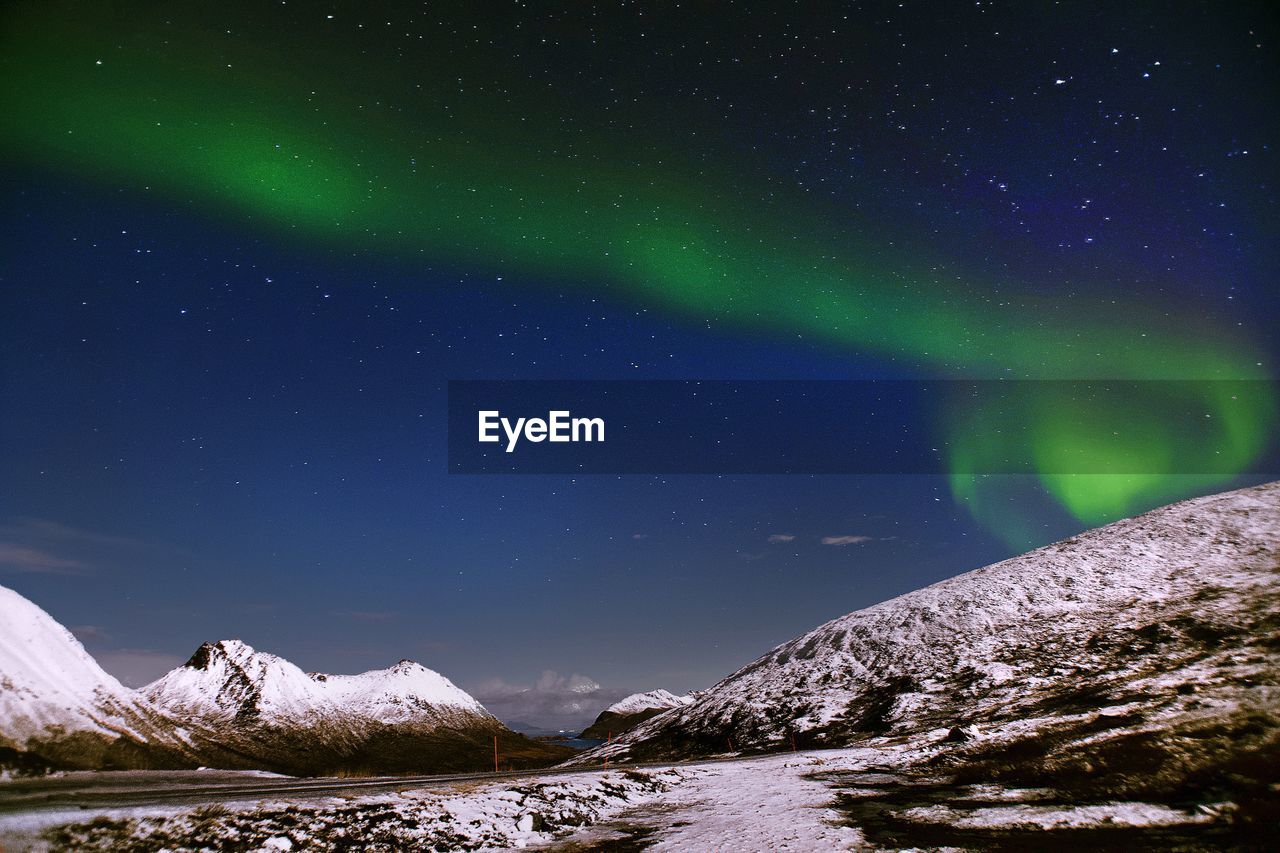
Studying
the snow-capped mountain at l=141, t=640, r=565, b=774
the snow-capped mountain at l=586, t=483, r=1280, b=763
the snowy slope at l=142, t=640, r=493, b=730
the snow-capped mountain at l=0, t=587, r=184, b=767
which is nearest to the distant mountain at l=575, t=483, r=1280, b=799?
the snow-capped mountain at l=586, t=483, r=1280, b=763

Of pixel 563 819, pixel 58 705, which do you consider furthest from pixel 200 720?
pixel 563 819

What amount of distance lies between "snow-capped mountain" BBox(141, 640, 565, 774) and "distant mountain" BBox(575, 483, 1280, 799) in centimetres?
10312

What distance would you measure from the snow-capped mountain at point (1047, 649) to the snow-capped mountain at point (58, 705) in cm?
5919

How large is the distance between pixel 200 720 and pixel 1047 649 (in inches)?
6955

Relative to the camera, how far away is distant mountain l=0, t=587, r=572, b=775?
6494 cm

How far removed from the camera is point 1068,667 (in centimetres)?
3909

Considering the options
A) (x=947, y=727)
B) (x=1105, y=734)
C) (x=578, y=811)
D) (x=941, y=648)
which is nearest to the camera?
(x=578, y=811)

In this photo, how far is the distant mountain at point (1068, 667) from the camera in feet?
64.9

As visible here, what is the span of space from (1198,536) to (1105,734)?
159 feet

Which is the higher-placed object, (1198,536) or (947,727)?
(1198,536)

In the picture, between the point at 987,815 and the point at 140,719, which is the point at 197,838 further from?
the point at 140,719

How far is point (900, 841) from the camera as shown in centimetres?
1069

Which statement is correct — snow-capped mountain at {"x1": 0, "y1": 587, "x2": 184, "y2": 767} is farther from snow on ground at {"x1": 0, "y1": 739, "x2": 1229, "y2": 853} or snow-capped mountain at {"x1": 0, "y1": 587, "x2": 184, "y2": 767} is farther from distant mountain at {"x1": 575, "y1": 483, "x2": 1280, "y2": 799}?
snow on ground at {"x1": 0, "y1": 739, "x2": 1229, "y2": 853}

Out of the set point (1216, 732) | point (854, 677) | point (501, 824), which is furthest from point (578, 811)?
point (854, 677)
